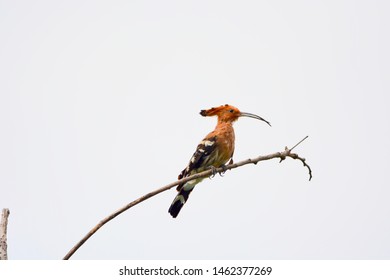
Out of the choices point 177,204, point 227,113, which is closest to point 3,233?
point 177,204

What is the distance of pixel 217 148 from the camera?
5.32 metres

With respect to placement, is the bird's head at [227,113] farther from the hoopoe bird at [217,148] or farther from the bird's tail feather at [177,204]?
the bird's tail feather at [177,204]

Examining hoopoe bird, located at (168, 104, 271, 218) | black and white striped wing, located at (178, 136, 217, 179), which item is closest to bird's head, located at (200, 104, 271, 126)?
hoopoe bird, located at (168, 104, 271, 218)

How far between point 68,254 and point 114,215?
0.28 metres

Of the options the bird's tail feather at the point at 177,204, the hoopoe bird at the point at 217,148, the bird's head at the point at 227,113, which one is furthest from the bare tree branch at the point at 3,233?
the bird's head at the point at 227,113

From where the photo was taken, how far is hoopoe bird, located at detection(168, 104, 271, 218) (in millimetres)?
5281

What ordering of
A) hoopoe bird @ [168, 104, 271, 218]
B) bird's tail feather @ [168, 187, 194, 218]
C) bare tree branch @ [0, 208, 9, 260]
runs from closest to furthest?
1. bare tree branch @ [0, 208, 9, 260]
2. bird's tail feather @ [168, 187, 194, 218]
3. hoopoe bird @ [168, 104, 271, 218]

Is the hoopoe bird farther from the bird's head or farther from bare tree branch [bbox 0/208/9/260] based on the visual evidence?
bare tree branch [bbox 0/208/9/260]

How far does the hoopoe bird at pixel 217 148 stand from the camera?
17.3 ft

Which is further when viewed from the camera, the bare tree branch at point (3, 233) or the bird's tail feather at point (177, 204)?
the bird's tail feather at point (177, 204)

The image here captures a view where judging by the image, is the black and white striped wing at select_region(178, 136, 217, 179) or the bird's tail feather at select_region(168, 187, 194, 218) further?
the black and white striped wing at select_region(178, 136, 217, 179)
